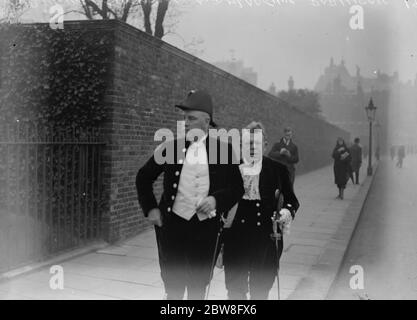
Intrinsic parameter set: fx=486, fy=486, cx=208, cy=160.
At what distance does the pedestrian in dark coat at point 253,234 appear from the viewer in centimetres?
375

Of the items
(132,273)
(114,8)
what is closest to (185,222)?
(132,273)

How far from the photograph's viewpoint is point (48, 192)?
635 cm

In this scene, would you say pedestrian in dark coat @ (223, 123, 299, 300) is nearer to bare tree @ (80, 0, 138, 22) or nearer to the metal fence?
the metal fence

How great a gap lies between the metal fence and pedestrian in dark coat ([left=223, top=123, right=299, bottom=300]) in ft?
9.14

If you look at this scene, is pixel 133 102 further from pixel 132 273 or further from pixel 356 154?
pixel 356 154

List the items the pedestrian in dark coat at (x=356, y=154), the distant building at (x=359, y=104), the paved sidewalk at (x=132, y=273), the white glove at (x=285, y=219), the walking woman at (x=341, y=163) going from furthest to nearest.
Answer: the distant building at (x=359, y=104) < the pedestrian in dark coat at (x=356, y=154) < the walking woman at (x=341, y=163) < the paved sidewalk at (x=132, y=273) < the white glove at (x=285, y=219)

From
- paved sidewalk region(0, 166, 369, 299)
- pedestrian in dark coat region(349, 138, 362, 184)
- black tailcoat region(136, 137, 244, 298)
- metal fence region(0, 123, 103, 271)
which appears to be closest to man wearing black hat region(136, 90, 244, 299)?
black tailcoat region(136, 137, 244, 298)

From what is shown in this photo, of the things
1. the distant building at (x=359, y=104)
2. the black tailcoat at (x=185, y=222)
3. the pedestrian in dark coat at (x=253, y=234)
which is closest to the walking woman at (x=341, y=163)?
the pedestrian in dark coat at (x=253, y=234)

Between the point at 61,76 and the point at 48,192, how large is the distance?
1.63 m

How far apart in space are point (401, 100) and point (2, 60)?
65.9 metres

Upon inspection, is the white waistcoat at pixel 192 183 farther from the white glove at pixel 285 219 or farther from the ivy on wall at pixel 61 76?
the ivy on wall at pixel 61 76

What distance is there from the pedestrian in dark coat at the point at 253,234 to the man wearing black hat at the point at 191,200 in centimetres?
27

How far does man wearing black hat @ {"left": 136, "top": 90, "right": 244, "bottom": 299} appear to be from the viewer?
3.37 metres

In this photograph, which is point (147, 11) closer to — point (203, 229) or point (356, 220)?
point (356, 220)
